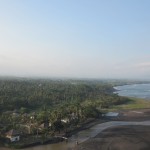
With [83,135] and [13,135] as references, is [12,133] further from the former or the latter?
[83,135]

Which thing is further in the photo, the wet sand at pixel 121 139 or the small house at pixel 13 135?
the small house at pixel 13 135

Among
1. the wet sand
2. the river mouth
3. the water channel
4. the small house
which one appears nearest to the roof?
the small house

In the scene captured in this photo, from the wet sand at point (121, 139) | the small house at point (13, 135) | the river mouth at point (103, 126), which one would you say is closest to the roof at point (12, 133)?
the small house at point (13, 135)

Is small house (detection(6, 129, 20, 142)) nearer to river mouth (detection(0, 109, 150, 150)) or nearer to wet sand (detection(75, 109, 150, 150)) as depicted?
river mouth (detection(0, 109, 150, 150))

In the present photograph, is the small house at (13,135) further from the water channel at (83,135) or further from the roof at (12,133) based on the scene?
the water channel at (83,135)

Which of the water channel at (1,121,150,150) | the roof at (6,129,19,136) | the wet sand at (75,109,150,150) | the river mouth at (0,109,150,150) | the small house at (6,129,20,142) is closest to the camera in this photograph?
the wet sand at (75,109,150,150)

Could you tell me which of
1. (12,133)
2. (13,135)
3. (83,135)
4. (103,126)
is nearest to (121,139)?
(83,135)

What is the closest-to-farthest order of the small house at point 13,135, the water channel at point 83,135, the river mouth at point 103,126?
the water channel at point 83,135, the river mouth at point 103,126, the small house at point 13,135

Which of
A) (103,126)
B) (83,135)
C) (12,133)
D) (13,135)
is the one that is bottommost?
(83,135)

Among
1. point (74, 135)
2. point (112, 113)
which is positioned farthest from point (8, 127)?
point (112, 113)
